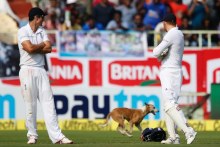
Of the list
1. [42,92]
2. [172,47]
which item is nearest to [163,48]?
[172,47]

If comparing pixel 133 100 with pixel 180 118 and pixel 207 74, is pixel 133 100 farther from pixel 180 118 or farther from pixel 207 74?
pixel 180 118

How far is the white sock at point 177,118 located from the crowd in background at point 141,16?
28.8 ft

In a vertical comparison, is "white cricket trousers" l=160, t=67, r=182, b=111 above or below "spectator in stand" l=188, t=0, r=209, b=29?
below

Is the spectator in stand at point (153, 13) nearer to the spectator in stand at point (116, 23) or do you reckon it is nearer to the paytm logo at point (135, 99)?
the spectator in stand at point (116, 23)

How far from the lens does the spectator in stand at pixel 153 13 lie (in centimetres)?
2408

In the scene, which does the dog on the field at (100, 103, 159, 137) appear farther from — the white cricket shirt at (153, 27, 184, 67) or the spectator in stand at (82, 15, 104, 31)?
the white cricket shirt at (153, 27, 184, 67)

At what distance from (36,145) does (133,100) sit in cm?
922

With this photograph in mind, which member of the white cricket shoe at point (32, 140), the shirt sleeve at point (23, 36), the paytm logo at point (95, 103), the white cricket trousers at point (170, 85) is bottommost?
the paytm logo at point (95, 103)

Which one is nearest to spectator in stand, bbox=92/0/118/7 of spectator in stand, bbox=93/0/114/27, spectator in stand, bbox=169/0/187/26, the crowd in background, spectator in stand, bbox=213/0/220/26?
the crowd in background

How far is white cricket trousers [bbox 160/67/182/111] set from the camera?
15.1 meters

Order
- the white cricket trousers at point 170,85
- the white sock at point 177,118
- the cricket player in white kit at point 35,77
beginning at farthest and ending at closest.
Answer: the cricket player in white kit at point 35,77 → the white cricket trousers at point 170,85 → the white sock at point 177,118

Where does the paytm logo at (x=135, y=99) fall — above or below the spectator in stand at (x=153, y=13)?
below

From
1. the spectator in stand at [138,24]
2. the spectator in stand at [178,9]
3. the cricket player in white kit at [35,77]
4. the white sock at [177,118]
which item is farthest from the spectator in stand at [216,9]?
the cricket player in white kit at [35,77]

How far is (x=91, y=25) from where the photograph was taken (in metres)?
23.9
